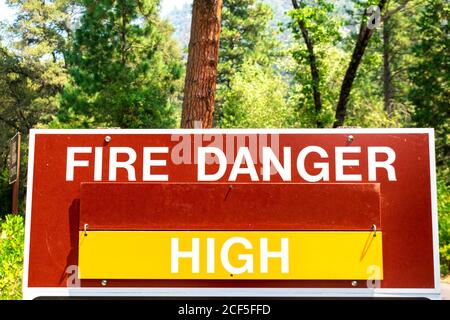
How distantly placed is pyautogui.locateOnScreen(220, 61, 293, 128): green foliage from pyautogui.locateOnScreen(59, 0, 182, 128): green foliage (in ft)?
40.8

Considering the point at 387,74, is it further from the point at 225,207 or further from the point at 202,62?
the point at 225,207

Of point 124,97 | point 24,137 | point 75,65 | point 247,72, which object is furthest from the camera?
point 247,72

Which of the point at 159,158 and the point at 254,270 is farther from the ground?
the point at 159,158

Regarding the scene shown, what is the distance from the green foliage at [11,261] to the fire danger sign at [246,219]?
415cm

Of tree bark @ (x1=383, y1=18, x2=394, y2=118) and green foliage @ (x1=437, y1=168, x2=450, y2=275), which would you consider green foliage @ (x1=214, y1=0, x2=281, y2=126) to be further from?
green foliage @ (x1=437, y1=168, x2=450, y2=275)

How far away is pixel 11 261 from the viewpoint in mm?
8422

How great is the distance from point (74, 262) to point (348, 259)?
1.79 m

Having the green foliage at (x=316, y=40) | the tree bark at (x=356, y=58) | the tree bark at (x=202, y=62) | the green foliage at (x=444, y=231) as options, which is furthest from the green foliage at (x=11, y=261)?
the green foliage at (x=316, y=40)

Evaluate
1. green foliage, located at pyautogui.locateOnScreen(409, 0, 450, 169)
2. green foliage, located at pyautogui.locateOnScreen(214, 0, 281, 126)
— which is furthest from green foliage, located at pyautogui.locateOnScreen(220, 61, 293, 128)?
green foliage, located at pyautogui.locateOnScreen(214, 0, 281, 126)

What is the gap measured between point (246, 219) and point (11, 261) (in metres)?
5.50

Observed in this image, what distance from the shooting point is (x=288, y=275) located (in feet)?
13.0

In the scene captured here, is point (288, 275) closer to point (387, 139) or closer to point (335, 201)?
point (335, 201)
